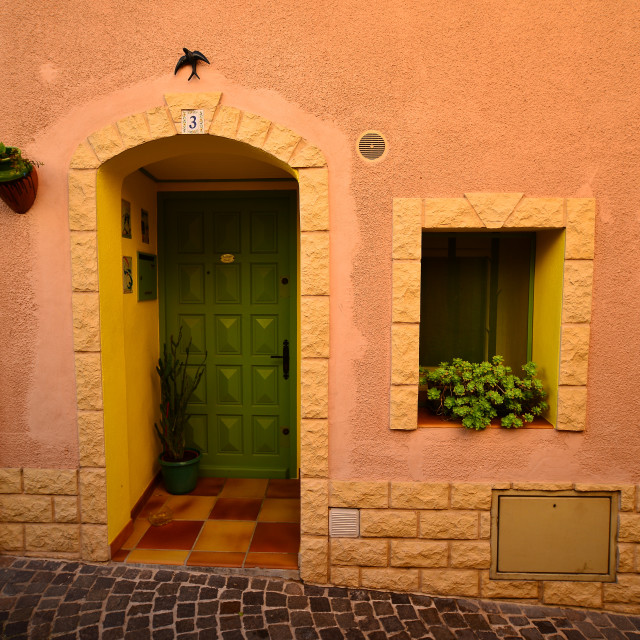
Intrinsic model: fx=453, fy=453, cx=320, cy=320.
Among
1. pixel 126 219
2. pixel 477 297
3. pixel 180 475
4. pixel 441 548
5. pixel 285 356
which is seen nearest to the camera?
pixel 441 548

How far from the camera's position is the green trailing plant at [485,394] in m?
2.84

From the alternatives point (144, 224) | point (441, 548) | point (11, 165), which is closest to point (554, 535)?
point (441, 548)

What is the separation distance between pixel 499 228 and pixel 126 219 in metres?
2.67

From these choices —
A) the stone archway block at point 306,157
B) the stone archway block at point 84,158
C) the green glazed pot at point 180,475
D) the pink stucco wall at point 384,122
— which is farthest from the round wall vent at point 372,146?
the green glazed pot at point 180,475

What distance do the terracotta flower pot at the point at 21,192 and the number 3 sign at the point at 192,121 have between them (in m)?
0.98

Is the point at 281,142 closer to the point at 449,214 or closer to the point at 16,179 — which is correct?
the point at 449,214

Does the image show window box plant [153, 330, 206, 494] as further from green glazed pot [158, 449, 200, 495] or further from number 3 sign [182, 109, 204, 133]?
number 3 sign [182, 109, 204, 133]

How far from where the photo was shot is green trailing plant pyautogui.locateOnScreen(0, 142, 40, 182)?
8.91 feet

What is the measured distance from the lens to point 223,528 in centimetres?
352

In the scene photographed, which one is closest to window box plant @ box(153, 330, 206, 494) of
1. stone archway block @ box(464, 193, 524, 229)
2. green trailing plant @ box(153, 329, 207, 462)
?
green trailing plant @ box(153, 329, 207, 462)

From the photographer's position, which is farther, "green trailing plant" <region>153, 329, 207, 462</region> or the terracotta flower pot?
"green trailing plant" <region>153, 329, 207, 462</region>

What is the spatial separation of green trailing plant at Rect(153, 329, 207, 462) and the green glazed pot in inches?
2.8

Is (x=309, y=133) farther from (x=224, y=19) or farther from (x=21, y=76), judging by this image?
(x=21, y=76)

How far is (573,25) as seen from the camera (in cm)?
271
